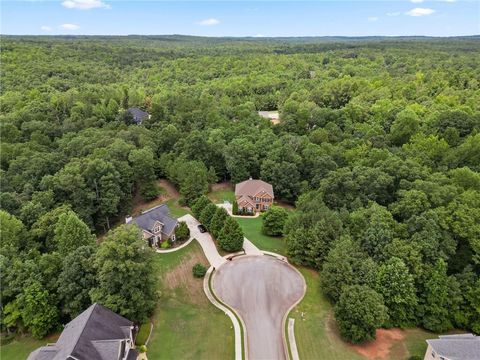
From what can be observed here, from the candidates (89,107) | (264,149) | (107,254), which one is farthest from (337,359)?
(89,107)

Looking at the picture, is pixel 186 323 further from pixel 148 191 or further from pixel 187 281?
pixel 148 191

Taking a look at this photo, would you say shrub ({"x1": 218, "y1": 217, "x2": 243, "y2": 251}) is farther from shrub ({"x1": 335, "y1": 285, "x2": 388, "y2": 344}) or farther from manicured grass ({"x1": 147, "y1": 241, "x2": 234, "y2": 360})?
shrub ({"x1": 335, "y1": 285, "x2": 388, "y2": 344})

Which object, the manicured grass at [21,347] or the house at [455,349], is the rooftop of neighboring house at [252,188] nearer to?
the house at [455,349]

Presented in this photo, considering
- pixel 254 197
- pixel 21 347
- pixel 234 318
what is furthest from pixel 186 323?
pixel 254 197

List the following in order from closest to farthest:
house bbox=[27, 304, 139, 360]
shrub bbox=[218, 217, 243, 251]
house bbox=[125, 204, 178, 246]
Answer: house bbox=[27, 304, 139, 360]
shrub bbox=[218, 217, 243, 251]
house bbox=[125, 204, 178, 246]

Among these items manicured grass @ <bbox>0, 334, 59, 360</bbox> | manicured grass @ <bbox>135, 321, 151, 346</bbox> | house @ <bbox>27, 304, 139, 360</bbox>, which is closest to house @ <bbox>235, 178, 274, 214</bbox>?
manicured grass @ <bbox>135, 321, 151, 346</bbox>

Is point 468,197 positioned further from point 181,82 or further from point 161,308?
point 181,82

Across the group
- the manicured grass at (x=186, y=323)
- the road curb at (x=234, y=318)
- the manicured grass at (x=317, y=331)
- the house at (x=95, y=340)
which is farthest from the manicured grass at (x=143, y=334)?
the manicured grass at (x=317, y=331)
